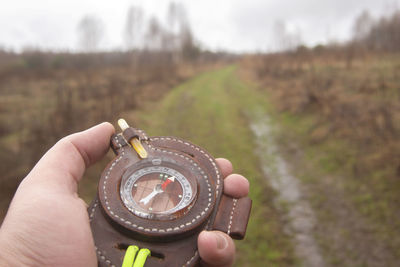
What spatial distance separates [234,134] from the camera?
8797mm

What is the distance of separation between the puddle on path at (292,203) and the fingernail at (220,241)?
8.95ft

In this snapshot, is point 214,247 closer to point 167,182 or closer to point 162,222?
point 162,222

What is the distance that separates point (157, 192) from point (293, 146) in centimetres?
638

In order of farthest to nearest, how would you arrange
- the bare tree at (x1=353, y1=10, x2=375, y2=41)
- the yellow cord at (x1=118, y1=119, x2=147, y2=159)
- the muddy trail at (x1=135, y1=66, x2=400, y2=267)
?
the bare tree at (x1=353, y1=10, x2=375, y2=41)
the muddy trail at (x1=135, y1=66, x2=400, y2=267)
the yellow cord at (x1=118, y1=119, x2=147, y2=159)

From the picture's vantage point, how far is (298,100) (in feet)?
34.4

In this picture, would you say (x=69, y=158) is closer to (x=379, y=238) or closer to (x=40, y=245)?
(x=40, y=245)

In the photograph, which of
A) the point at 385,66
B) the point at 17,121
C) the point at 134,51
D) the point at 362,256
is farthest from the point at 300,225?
the point at 134,51

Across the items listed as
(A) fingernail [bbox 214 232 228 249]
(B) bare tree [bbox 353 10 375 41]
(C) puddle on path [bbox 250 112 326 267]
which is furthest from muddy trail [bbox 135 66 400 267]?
(B) bare tree [bbox 353 10 375 41]

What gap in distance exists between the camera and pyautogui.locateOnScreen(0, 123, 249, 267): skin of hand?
169 cm

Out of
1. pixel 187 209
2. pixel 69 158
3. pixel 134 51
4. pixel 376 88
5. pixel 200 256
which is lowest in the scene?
pixel 134 51

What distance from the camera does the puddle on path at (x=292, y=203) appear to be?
13.8ft

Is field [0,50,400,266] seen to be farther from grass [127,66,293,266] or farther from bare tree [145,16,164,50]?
bare tree [145,16,164,50]

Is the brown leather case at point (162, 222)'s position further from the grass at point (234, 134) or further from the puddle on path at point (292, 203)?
the puddle on path at point (292, 203)

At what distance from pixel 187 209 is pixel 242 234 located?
0.36m
